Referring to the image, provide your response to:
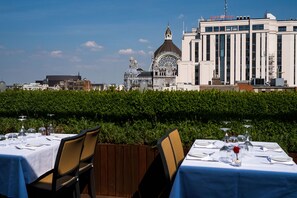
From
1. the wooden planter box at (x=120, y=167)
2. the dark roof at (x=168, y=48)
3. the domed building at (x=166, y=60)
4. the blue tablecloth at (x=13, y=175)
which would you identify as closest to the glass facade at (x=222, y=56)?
the domed building at (x=166, y=60)

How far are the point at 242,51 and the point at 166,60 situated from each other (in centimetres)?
4144

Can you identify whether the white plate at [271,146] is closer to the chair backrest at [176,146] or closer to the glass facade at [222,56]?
the chair backrest at [176,146]

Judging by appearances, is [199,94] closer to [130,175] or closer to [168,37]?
[130,175]

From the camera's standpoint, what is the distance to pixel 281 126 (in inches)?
277

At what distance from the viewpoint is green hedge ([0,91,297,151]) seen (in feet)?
22.4

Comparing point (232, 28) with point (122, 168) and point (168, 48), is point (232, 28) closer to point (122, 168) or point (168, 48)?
point (168, 48)

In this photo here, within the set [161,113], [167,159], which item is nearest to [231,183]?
[167,159]

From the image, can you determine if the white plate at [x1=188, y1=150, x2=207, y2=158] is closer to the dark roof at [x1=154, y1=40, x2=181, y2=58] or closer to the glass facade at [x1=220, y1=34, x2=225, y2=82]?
the glass facade at [x1=220, y1=34, x2=225, y2=82]

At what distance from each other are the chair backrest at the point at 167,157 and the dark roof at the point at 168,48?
132520 mm

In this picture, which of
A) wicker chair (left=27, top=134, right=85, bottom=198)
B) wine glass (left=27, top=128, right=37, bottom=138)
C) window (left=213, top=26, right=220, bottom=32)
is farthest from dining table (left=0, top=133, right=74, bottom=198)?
window (left=213, top=26, right=220, bottom=32)

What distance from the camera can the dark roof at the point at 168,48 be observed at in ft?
448

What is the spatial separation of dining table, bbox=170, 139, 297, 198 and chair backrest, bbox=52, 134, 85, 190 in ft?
4.83

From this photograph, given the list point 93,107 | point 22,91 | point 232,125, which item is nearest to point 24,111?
point 22,91

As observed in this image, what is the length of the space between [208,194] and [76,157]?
191 cm
